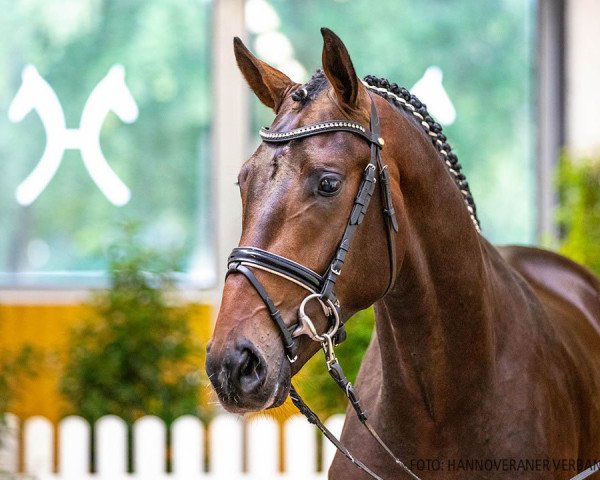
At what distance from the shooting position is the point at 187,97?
6680 mm

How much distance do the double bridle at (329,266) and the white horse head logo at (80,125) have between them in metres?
4.67

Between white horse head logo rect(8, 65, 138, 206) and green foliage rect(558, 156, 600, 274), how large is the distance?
2948 mm

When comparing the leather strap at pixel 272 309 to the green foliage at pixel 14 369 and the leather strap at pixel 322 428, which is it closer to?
the leather strap at pixel 322 428

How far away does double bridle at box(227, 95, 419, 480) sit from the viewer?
6.08ft

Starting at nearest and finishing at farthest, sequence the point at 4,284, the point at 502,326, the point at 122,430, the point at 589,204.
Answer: the point at 502,326
the point at 122,430
the point at 589,204
the point at 4,284

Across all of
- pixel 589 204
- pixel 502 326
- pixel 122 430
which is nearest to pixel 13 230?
pixel 122 430

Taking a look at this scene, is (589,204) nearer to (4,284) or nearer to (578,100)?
(578,100)

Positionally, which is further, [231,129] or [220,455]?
[231,129]

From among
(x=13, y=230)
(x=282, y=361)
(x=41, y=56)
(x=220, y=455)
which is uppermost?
(x=41, y=56)

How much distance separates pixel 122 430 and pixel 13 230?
2.26m

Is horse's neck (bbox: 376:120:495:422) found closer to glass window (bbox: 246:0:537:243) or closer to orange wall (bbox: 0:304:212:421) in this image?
orange wall (bbox: 0:304:212:421)

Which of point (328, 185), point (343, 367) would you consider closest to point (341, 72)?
point (328, 185)

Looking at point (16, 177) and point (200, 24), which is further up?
point (200, 24)

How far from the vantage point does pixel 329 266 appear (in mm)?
1924
